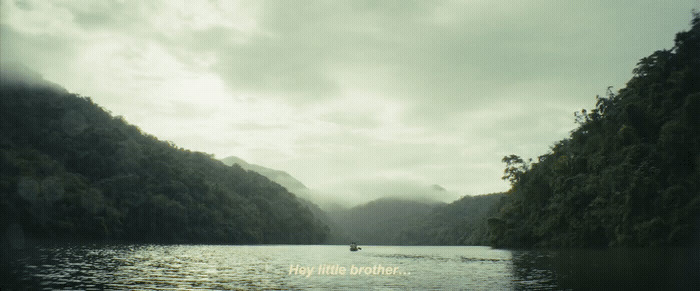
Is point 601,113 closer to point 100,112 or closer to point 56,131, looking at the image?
point 56,131

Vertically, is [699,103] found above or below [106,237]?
above

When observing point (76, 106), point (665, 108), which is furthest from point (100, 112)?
point (665, 108)

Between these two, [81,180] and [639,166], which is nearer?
[639,166]

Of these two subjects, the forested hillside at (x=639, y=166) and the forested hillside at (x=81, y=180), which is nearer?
the forested hillside at (x=639, y=166)

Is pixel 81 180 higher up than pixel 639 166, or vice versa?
pixel 639 166
